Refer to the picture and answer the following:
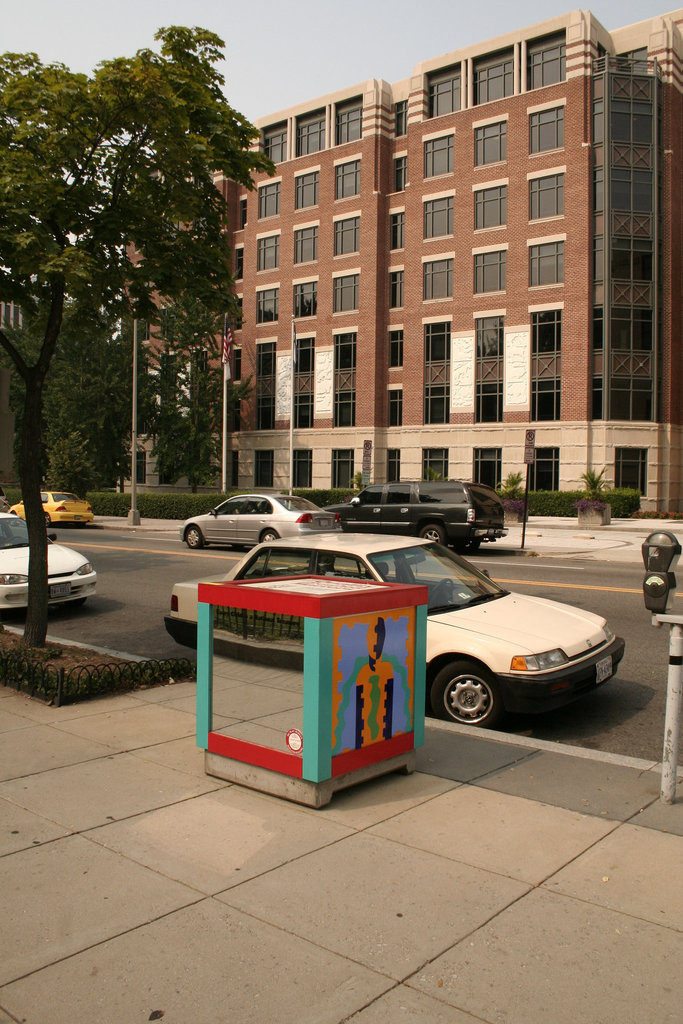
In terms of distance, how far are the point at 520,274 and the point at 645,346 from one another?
22.0 feet

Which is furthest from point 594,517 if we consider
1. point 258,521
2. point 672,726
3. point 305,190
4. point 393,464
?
point 672,726

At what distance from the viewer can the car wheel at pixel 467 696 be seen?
6543mm

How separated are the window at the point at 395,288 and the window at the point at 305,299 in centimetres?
458

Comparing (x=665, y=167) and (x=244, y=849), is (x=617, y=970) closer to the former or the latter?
(x=244, y=849)

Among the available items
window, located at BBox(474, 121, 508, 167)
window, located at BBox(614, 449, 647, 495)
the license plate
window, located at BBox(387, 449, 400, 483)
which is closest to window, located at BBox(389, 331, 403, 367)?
window, located at BBox(387, 449, 400, 483)

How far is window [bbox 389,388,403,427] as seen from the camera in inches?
1754

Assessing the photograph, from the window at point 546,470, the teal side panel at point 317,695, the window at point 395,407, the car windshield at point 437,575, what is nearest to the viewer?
the teal side panel at point 317,695

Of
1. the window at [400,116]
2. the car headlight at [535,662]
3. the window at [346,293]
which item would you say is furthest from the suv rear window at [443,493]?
the window at [400,116]

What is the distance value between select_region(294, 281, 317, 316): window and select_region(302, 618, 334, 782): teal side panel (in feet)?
145

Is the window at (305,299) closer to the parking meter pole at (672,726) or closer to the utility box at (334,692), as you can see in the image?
the utility box at (334,692)

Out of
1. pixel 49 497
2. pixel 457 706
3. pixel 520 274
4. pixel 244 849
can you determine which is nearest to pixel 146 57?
pixel 457 706

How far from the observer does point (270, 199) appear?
4984 centimetres

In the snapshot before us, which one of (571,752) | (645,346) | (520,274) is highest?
(520,274)

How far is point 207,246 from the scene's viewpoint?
8719mm
